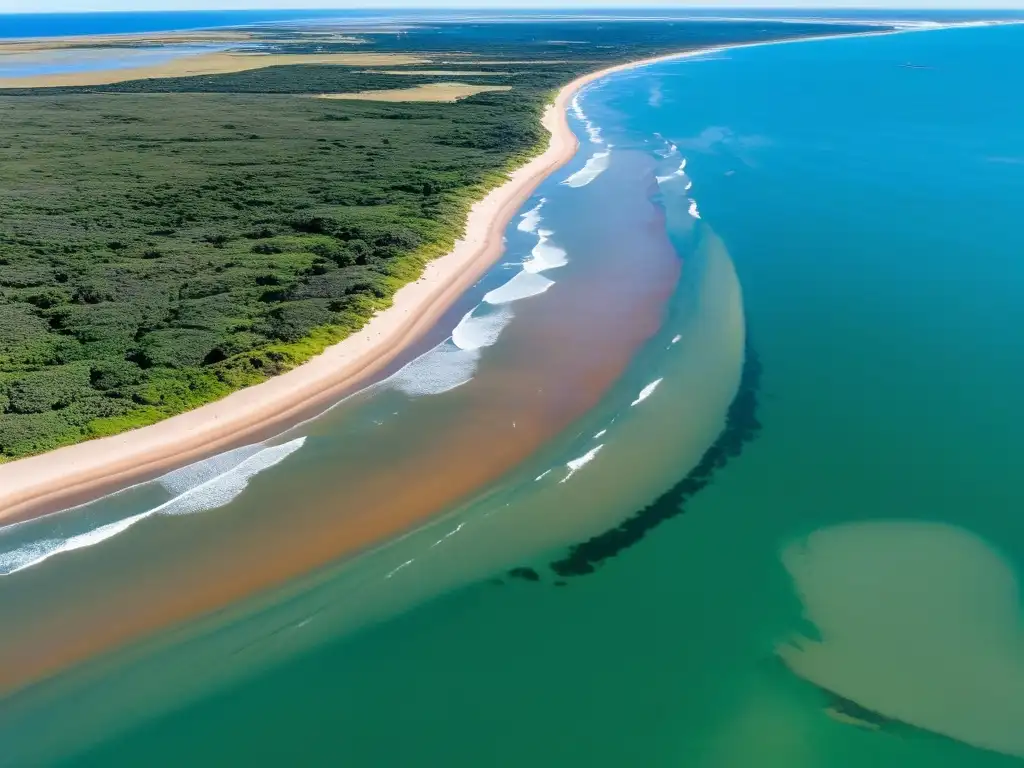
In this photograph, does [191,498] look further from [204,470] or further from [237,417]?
[237,417]

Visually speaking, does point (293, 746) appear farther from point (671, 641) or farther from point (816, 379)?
point (816, 379)

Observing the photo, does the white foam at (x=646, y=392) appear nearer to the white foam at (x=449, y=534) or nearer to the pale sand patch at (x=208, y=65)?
the white foam at (x=449, y=534)

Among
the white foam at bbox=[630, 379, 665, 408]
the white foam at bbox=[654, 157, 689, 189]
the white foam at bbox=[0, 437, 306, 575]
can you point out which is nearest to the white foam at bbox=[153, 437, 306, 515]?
the white foam at bbox=[0, 437, 306, 575]

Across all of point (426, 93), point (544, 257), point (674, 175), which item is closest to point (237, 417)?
point (544, 257)

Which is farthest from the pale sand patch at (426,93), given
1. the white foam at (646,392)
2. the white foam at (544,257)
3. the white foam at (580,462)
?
the white foam at (580,462)

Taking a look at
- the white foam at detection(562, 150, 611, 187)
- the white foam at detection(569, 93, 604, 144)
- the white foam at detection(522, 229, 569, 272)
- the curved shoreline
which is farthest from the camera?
the white foam at detection(569, 93, 604, 144)

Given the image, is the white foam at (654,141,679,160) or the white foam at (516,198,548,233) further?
the white foam at (654,141,679,160)

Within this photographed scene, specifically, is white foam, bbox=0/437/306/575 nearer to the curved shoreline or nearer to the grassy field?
the curved shoreline
